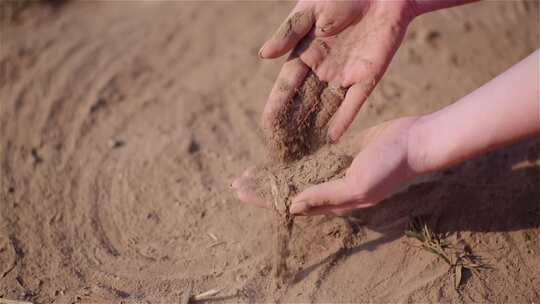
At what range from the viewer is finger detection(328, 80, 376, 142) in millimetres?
2859

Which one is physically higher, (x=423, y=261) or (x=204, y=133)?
(x=204, y=133)

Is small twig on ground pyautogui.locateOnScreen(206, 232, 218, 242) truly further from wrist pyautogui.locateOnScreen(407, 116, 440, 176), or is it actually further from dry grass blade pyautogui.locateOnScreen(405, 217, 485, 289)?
wrist pyautogui.locateOnScreen(407, 116, 440, 176)

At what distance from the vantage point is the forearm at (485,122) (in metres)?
2.21

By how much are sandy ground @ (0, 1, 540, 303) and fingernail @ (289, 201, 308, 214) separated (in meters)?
0.44

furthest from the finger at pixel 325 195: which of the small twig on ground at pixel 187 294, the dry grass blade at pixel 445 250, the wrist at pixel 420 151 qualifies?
the small twig on ground at pixel 187 294

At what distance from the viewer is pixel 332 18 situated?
9.45 feet

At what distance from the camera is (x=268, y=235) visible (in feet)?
9.82

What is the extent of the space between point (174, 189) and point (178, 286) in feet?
2.41

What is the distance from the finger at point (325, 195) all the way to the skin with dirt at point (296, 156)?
148 mm

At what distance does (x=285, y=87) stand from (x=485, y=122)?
1051mm

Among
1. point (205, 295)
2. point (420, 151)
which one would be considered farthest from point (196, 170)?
point (420, 151)

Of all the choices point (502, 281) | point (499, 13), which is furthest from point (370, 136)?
point (499, 13)

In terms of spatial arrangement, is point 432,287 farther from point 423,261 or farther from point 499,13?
point 499,13

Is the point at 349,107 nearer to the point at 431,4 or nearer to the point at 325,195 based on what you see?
the point at 325,195
